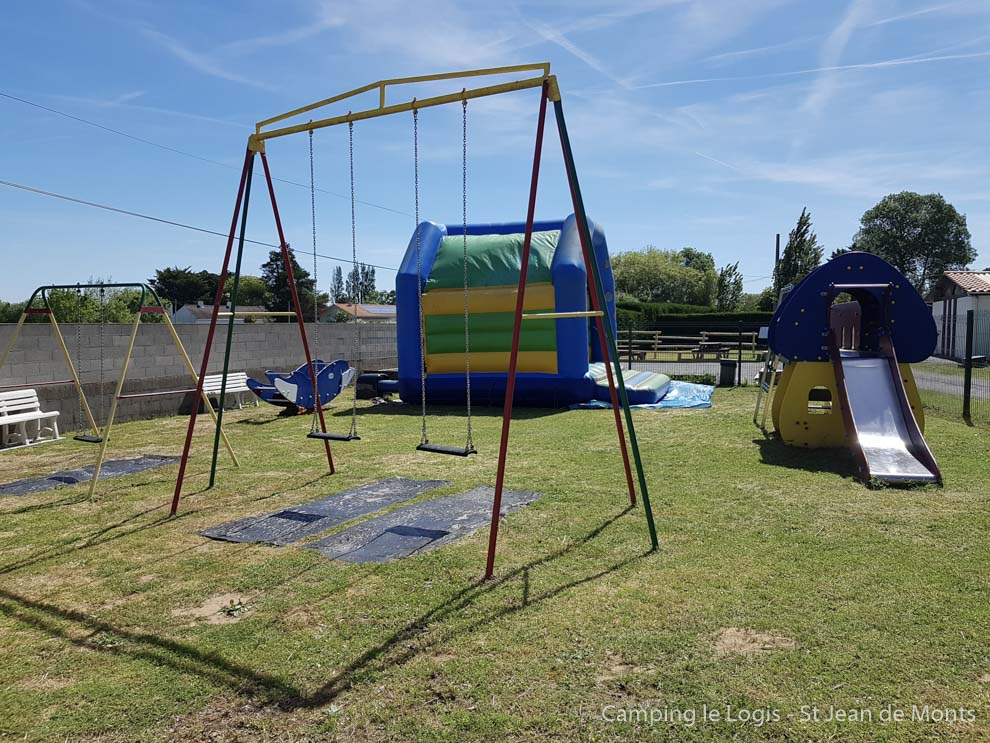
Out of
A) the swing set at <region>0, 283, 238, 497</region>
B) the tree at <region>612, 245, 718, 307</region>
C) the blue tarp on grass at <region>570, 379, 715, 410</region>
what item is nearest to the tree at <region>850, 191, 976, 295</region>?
the tree at <region>612, 245, 718, 307</region>

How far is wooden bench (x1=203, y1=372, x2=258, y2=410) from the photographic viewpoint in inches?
460

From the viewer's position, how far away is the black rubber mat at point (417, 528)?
460cm

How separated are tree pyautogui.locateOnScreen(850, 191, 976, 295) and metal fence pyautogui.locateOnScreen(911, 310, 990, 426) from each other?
→ 42.5 m

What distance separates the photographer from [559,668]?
2982 millimetres

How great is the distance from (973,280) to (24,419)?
33.2 meters

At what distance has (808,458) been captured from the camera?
7297mm

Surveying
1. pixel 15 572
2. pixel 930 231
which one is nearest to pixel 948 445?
pixel 15 572

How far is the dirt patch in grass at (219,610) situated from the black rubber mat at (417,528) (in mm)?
784

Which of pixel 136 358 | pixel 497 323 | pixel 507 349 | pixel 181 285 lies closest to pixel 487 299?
pixel 497 323

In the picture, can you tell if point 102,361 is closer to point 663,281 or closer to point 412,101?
point 412,101

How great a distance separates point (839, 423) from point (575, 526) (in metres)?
4.16

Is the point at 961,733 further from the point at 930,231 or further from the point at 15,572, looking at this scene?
the point at 930,231

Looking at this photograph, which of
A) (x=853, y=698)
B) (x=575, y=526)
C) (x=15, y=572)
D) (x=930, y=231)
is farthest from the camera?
(x=930, y=231)

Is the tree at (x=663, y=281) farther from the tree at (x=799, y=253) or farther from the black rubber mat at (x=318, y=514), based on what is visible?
the black rubber mat at (x=318, y=514)
